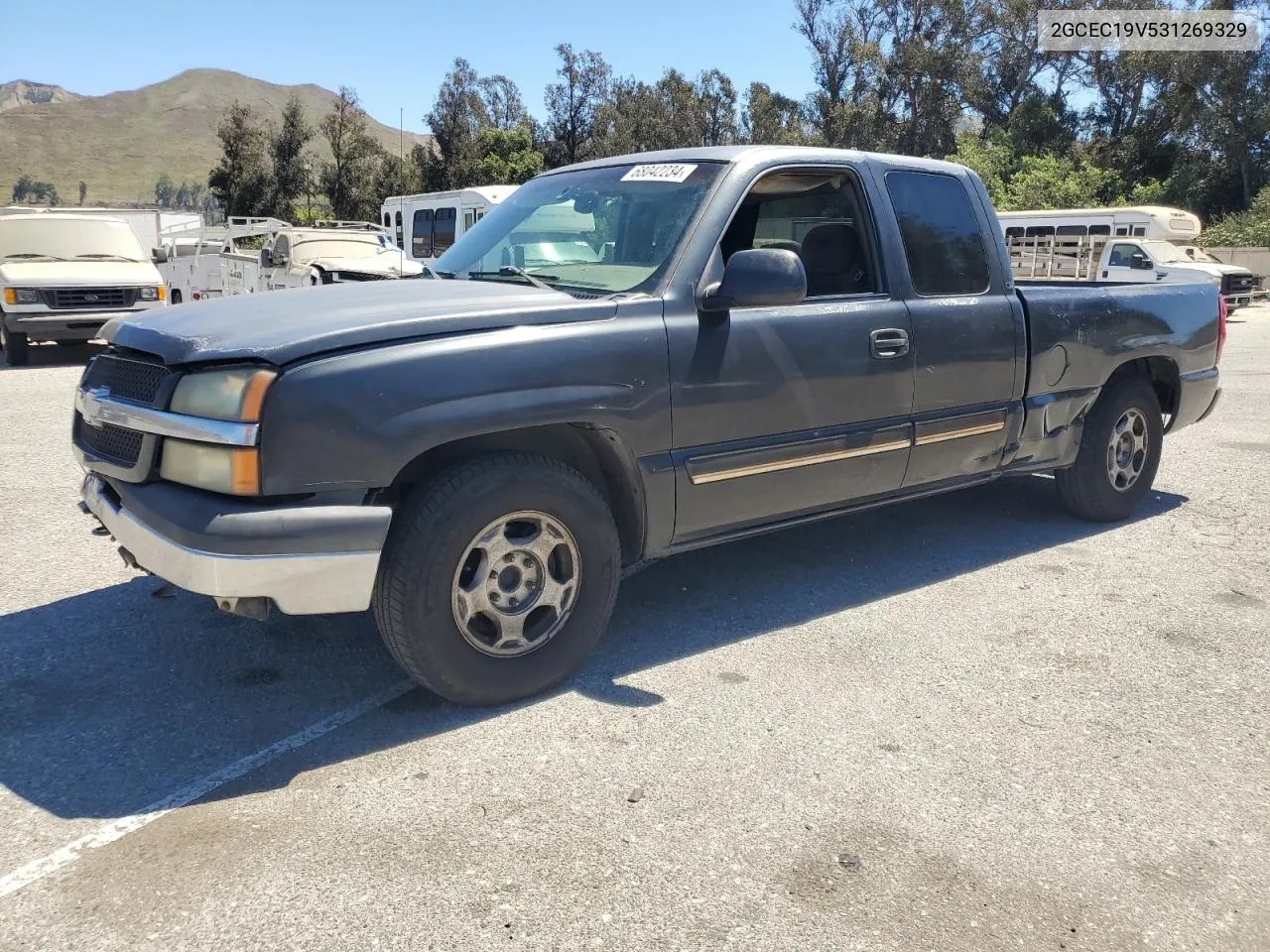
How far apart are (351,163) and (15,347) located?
33575 millimetres

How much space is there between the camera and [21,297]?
39.9 feet

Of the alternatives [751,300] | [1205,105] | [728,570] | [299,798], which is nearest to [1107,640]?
Result: [728,570]

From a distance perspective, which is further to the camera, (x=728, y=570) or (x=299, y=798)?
(x=728, y=570)

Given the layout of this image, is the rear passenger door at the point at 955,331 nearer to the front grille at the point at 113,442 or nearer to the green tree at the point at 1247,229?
the front grille at the point at 113,442

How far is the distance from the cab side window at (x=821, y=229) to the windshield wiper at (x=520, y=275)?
33.6 inches

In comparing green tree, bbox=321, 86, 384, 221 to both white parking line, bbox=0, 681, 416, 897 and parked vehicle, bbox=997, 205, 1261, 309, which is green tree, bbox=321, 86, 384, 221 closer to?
parked vehicle, bbox=997, 205, 1261, 309

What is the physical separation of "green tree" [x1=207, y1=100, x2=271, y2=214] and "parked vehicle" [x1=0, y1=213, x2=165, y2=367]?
32697 mm

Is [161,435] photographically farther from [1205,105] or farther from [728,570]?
[1205,105]

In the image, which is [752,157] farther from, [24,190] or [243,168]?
[24,190]

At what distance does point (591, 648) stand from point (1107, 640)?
85.0 inches

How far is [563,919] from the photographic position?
2.44 meters

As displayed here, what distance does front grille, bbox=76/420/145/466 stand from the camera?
327 cm

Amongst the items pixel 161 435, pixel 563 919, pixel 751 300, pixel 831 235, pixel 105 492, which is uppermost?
pixel 831 235

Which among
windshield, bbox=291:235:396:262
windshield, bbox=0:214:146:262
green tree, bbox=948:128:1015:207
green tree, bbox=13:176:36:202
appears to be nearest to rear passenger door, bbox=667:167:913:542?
windshield, bbox=291:235:396:262
